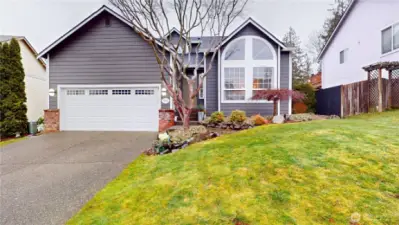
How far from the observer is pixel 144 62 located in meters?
10.4

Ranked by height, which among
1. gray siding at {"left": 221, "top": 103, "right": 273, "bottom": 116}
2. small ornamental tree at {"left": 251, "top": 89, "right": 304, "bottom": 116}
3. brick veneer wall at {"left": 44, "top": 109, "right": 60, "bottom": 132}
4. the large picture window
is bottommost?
brick veneer wall at {"left": 44, "top": 109, "right": 60, "bottom": 132}

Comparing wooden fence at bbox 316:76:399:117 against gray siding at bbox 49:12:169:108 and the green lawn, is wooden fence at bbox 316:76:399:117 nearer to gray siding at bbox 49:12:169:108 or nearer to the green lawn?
the green lawn

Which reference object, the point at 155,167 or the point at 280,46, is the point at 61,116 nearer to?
the point at 155,167

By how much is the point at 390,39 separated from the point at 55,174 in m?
15.0

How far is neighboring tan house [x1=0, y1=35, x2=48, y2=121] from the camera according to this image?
14453 millimetres

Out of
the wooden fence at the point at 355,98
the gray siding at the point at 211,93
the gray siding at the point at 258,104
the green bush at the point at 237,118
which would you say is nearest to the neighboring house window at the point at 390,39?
the wooden fence at the point at 355,98

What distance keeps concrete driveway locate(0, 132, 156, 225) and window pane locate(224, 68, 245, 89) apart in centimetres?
608

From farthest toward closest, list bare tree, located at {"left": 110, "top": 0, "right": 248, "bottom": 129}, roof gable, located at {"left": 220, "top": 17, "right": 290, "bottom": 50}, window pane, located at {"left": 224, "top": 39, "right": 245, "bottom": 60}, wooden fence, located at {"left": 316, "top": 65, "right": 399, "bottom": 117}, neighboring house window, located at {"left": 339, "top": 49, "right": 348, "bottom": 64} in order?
1. neighboring house window, located at {"left": 339, "top": 49, "right": 348, "bottom": 64}
2. window pane, located at {"left": 224, "top": 39, "right": 245, "bottom": 60}
3. roof gable, located at {"left": 220, "top": 17, "right": 290, "bottom": 50}
4. wooden fence, located at {"left": 316, "top": 65, "right": 399, "bottom": 117}
5. bare tree, located at {"left": 110, "top": 0, "right": 248, "bottom": 129}

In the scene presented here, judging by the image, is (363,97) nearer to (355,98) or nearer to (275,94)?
(355,98)

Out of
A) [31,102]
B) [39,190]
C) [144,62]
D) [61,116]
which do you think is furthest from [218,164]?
[31,102]

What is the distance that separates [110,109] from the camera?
10531mm

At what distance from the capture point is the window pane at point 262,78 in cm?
1170

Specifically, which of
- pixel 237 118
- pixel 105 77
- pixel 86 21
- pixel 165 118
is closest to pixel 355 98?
pixel 237 118

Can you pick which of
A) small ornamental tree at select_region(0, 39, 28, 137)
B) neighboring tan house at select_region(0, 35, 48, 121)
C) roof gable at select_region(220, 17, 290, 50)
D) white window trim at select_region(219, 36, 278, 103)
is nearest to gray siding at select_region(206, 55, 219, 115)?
white window trim at select_region(219, 36, 278, 103)
